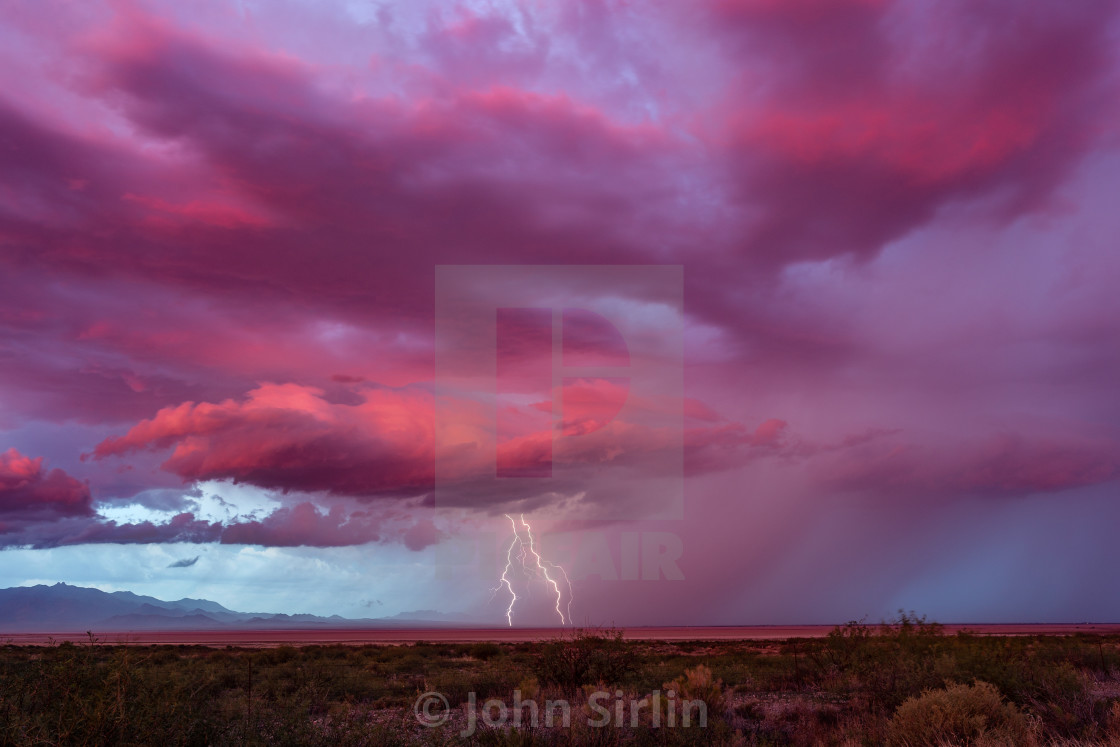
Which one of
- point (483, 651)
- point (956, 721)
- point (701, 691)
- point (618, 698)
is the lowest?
point (483, 651)

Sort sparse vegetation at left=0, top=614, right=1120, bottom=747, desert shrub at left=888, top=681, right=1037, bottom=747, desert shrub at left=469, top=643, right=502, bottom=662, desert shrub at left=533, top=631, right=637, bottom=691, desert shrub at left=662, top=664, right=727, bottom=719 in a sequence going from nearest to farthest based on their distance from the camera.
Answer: sparse vegetation at left=0, top=614, right=1120, bottom=747 < desert shrub at left=888, top=681, right=1037, bottom=747 < desert shrub at left=662, top=664, right=727, bottom=719 < desert shrub at left=533, top=631, right=637, bottom=691 < desert shrub at left=469, top=643, right=502, bottom=662

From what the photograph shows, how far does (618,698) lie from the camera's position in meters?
18.3

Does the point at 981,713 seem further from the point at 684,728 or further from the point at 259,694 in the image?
the point at 259,694

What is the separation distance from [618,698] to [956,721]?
316 inches

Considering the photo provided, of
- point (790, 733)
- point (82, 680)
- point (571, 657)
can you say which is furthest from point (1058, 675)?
point (82, 680)

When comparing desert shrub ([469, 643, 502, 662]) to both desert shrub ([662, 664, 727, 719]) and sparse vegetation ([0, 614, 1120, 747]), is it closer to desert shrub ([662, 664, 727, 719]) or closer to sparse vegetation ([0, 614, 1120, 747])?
sparse vegetation ([0, 614, 1120, 747])

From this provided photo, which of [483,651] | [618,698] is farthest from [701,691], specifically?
[483,651]

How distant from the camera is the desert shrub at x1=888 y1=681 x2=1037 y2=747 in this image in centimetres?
1269

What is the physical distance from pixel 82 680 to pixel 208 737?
1821mm

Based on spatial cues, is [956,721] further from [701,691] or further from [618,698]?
[618,698]

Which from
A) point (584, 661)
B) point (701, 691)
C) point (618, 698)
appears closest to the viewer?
point (701, 691)

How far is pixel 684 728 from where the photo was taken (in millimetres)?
13922

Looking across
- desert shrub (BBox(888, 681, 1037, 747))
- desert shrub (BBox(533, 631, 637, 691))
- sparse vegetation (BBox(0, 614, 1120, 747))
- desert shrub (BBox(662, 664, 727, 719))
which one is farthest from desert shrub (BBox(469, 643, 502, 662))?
desert shrub (BBox(888, 681, 1037, 747))

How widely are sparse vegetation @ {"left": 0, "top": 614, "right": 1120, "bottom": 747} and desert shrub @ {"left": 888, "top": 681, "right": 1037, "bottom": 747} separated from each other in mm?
37
